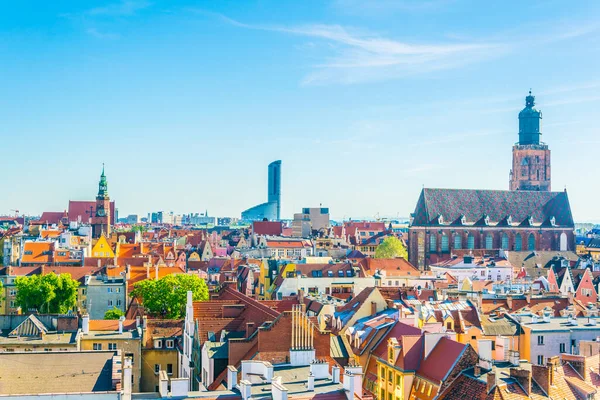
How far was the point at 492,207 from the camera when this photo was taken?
523ft

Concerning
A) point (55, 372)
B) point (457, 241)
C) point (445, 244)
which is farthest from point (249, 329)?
point (457, 241)

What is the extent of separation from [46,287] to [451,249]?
84.0 metres

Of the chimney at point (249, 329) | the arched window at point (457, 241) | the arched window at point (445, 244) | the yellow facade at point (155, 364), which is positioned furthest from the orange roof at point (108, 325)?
the arched window at point (457, 241)

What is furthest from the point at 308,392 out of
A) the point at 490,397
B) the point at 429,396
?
the point at 429,396

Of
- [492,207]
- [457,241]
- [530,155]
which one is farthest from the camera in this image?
[530,155]

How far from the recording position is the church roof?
154500 millimetres

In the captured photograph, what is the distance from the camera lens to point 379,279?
97.8 meters

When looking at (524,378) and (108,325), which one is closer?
(524,378)

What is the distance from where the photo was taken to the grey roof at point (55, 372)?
35.2 metres

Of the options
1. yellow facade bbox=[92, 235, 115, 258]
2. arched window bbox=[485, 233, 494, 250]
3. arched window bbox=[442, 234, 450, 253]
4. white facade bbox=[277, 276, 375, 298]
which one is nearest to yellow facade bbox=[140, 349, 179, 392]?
white facade bbox=[277, 276, 375, 298]

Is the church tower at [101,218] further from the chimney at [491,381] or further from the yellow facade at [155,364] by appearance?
the chimney at [491,381]

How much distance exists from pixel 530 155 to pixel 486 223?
1509 inches

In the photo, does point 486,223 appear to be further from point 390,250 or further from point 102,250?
point 102,250

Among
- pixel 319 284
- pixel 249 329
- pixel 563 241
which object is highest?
pixel 563 241
